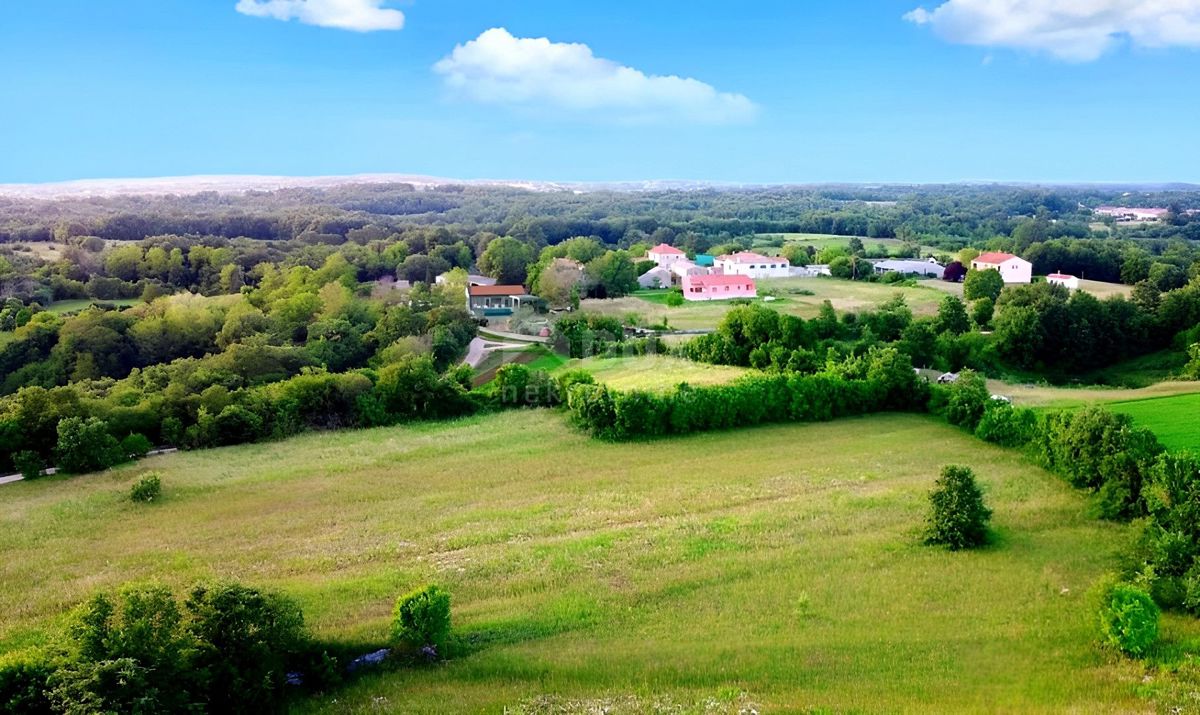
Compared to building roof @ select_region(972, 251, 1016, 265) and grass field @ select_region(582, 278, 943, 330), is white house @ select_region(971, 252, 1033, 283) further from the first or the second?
grass field @ select_region(582, 278, 943, 330)

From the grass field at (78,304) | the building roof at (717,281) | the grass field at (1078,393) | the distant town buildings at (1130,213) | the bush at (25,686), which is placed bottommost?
the grass field at (1078,393)

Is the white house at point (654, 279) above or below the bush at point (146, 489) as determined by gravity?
above

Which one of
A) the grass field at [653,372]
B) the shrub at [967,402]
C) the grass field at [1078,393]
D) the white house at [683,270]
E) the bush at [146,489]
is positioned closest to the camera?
the bush at [146,489]

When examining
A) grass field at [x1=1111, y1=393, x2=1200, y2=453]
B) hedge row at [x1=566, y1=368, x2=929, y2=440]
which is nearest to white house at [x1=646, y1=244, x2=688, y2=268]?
hedge row at [x1=566, y1=368, x2=929, y2=440]

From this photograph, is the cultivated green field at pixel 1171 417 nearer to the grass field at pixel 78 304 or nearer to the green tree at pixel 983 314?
the green tree at pixel 983 314

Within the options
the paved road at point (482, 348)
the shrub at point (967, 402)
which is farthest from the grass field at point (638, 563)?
the paved road at point (482, 348)

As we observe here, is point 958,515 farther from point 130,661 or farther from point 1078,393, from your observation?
point 1078,393

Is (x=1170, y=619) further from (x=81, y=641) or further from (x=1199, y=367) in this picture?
(x=1199, y=367)
